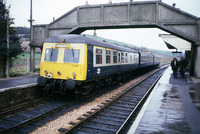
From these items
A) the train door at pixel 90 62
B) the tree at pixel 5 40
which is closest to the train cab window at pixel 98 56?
the train door at pixel 90 62

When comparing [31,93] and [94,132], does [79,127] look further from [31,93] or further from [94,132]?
[31,93]

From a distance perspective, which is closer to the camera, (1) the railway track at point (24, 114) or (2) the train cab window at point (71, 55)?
(1) the railway track at point (24, 114)

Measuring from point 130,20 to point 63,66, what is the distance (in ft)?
30.7

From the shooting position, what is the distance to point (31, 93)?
966cm

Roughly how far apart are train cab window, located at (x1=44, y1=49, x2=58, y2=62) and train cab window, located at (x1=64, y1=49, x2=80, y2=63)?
1.85 feet

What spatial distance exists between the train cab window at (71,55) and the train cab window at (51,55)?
56cm

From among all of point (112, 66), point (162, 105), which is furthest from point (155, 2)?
point (162, 105)

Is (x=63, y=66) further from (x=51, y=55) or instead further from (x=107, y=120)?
(x=107, y=120)

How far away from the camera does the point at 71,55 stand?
29.3ft

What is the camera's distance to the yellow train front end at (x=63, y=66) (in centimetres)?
866

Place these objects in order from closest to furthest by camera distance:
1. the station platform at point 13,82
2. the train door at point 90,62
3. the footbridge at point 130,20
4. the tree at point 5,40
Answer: the train door at point 90,62
the station platform at point 13,82
the footbridge at point 130,20
the tree at point 5,40

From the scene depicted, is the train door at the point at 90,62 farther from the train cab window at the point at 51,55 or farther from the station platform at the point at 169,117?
the station platform at the point at 169,117

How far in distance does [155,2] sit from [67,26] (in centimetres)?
810

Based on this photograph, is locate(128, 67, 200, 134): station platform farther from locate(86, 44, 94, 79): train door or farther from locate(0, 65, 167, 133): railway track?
locate(0, 65, 167, 133): railway track
